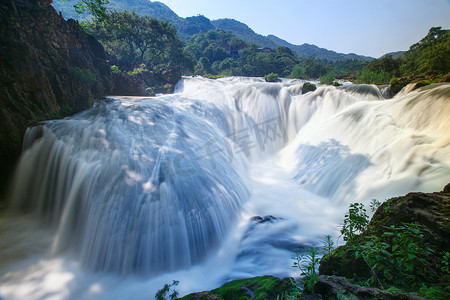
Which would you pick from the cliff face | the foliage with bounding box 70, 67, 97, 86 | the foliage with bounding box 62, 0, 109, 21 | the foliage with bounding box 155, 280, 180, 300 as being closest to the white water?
the foliage with bounding box 155, 280, 180, 300

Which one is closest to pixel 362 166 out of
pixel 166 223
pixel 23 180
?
pixel 166 223

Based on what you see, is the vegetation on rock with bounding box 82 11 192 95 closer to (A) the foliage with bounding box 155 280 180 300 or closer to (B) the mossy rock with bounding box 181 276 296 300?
(A) the foliage with bounding box 155 280 180 300

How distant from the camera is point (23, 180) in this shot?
18.8 feet

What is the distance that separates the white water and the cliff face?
55cm

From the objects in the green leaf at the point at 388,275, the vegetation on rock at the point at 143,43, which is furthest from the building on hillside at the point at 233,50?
the green leaf at the point at 388,275

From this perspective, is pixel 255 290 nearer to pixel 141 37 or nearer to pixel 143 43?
pixel 141 37

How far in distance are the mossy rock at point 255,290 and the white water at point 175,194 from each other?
2.70 ft

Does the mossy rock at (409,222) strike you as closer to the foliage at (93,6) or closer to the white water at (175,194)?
the white water at (175,194)

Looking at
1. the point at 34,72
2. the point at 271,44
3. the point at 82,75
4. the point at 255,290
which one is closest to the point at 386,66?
the point at 82,75

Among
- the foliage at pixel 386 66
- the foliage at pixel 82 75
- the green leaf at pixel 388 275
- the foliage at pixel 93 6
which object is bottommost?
the green leaf at pixel 388 275

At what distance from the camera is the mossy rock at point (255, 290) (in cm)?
250

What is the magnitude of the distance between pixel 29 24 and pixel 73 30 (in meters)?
3.00

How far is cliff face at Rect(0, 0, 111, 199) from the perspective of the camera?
580 centimetres

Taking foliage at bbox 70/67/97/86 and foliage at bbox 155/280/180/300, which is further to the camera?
foliage at bbox 70/67/97/86
